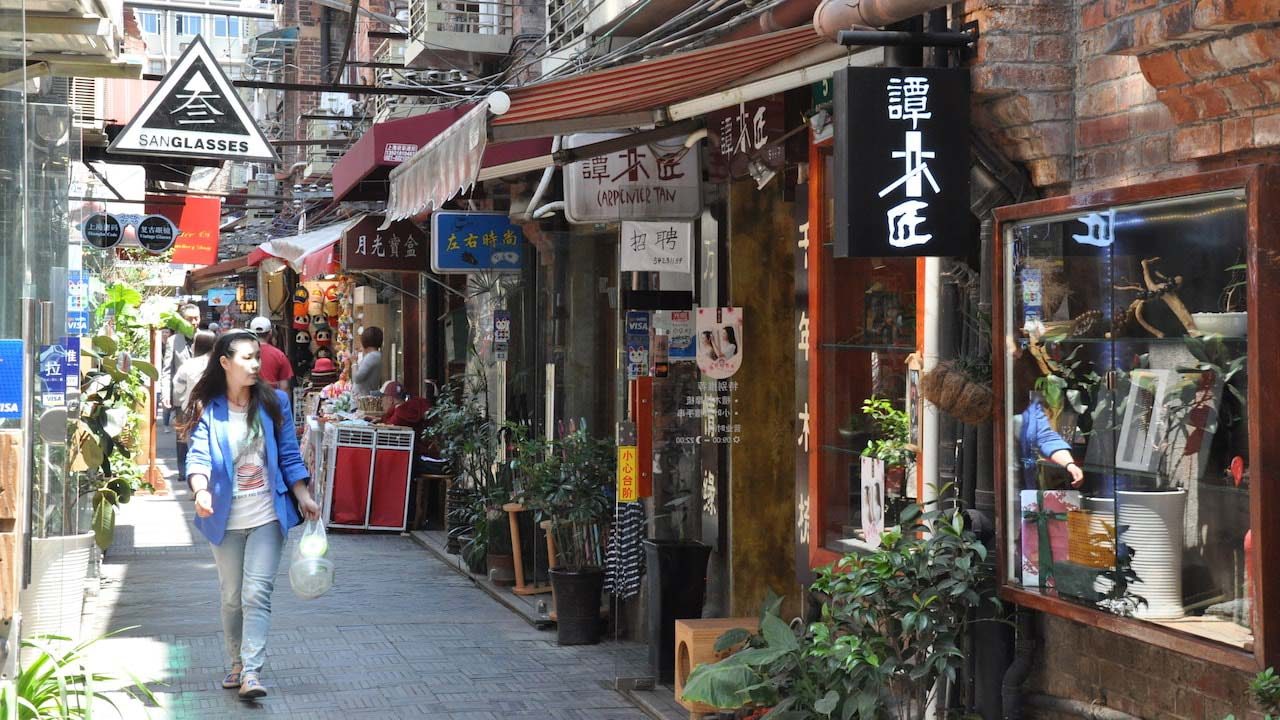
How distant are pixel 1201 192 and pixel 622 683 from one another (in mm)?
4861

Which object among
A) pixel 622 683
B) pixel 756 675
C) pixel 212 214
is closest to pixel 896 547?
pixel 756 675

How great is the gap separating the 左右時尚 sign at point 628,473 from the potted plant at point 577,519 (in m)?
1.00

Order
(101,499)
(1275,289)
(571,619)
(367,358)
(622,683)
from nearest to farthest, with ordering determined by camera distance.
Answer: (1275,289) → (622,683) → (571,619) → (101,499) → (367,358)

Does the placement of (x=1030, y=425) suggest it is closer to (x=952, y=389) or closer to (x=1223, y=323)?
(x=952, y=389)

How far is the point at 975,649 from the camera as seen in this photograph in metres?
5.53

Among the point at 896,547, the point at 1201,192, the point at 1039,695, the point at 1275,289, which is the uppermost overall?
the point at 1201,192

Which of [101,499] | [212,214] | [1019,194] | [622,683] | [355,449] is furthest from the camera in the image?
[212,214]

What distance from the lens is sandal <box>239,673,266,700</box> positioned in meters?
7.76

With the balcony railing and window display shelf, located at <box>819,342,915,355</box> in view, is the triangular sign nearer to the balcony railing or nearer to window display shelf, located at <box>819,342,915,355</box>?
window display shelf, located at <box>819,342,915,355</box>

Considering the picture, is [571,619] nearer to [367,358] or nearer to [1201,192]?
[1201,192]

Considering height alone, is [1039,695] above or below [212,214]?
below

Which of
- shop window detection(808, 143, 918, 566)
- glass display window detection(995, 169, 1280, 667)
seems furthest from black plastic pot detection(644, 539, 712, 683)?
glass display window detection(995, 169, 1280, 667)

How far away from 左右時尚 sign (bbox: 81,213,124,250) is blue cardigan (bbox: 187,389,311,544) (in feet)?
23.0

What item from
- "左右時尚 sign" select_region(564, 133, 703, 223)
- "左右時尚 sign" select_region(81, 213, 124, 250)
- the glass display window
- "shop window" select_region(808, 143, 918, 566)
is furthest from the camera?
"左右時尚 sign" select_region(81, 213, 124, 250)
